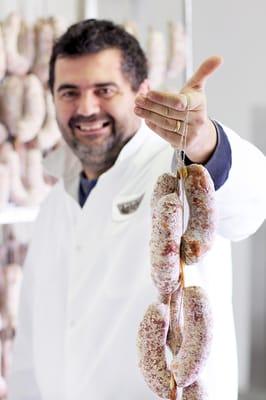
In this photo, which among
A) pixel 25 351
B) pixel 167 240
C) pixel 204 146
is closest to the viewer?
pixel 167 240

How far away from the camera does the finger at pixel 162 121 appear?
553 millimetres

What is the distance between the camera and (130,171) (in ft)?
3.32

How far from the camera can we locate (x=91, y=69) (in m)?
1.05

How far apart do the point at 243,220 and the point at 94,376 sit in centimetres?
33

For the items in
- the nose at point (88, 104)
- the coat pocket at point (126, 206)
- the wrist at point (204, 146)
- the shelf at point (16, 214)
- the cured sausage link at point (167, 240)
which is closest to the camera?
the cured sausage link at point (167, 240)

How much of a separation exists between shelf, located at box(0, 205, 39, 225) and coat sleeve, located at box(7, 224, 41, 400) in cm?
22

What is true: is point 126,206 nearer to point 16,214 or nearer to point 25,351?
point 25,351

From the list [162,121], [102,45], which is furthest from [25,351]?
[162,121]

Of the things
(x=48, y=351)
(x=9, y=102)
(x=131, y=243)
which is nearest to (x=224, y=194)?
(x=131, y=243)

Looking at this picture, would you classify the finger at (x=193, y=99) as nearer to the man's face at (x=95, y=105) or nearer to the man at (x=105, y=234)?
the man at (x=105, y=234)

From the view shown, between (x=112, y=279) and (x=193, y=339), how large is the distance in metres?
0.46

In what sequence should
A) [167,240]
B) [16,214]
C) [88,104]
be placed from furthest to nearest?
1. [16,214]
2. [88,104]
3. [167,240]

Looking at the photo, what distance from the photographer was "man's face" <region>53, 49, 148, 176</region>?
1055 mm

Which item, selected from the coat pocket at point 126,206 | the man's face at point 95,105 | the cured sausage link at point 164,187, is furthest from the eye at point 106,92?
the cured sausage link at point 164,187
